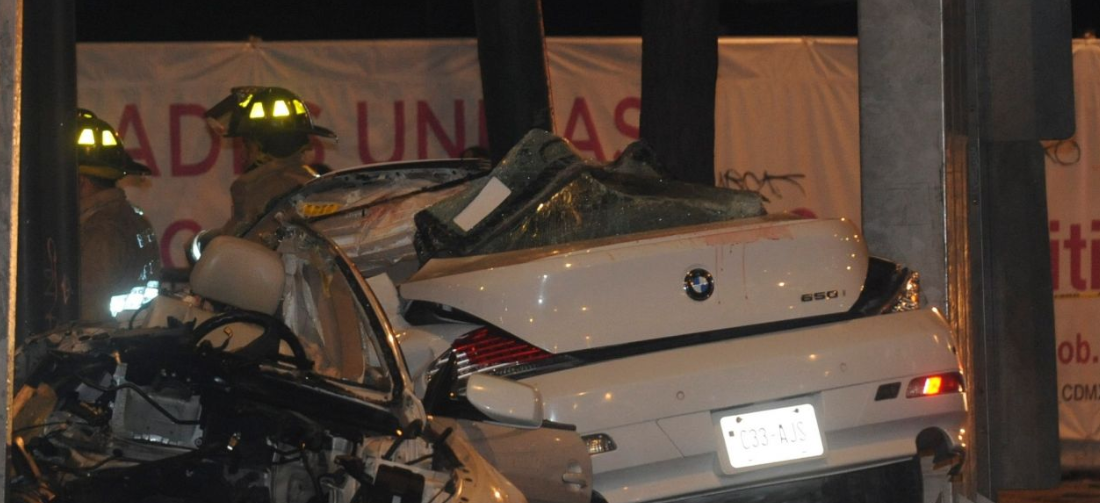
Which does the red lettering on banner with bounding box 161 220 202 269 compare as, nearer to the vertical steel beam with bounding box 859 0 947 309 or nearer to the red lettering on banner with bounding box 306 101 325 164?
the red lettering on banner with bounding box 306 101 325 164

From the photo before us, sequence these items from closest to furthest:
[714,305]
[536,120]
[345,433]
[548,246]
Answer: [345,433] → [714,305] → [548,246] → [536,120]

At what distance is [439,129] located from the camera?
1038 cm

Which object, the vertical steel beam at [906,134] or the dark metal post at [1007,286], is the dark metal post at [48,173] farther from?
the dark metal post at [1007,286]

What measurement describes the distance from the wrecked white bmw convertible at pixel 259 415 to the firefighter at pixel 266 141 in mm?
3088

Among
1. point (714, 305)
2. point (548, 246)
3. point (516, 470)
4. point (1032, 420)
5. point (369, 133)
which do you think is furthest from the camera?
point (369, 133)

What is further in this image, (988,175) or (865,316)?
(988,175)

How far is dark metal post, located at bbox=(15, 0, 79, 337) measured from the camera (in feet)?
24.0

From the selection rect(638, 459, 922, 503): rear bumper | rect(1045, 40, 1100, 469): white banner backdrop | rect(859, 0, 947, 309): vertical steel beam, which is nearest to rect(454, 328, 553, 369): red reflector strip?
rect(638, 459, 922, 503): rear bumper

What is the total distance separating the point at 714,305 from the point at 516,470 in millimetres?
857

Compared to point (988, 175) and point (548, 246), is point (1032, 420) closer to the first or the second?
point (988, 175)

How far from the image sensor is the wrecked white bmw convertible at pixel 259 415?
13.1 ft

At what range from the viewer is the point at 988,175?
7.07 metres

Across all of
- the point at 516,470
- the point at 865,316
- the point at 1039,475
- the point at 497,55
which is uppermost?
the point at 497,55

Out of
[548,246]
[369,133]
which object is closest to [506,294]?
[548,246]
